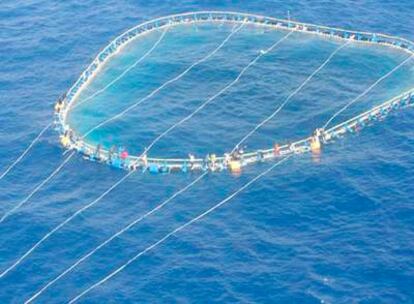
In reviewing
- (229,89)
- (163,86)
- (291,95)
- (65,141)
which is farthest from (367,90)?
(65,141)

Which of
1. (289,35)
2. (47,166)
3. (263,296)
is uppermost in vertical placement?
(289,35)

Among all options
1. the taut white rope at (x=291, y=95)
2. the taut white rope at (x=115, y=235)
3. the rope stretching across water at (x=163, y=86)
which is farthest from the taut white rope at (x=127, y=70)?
the taut white rope at (x=115, y=235)

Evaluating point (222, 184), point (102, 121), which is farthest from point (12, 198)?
point (222, 184)

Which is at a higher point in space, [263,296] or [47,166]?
[47,166]

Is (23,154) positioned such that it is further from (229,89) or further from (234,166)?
(229,89)

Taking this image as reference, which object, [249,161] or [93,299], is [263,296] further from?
[249,161]

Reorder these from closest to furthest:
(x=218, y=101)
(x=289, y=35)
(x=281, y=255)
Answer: (x=281, y=255) < (x=218, y=101) < (x=289, y=35)

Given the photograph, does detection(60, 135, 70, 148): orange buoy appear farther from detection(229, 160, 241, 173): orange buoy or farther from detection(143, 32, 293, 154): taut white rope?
detection(229, 160, 241, 173): orange buoy

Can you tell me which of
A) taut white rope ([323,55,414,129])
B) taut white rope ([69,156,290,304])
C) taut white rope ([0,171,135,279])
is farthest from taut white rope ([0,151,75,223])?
taut white rope ([323,55,414,129])
